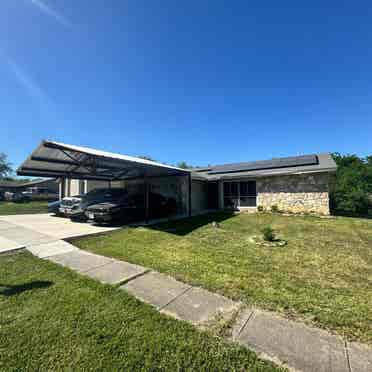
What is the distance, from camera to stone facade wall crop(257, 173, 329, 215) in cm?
1042

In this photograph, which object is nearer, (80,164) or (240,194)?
(80,164)

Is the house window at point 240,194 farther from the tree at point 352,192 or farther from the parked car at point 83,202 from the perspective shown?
the parked car at point 83,202

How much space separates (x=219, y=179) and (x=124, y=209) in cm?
744

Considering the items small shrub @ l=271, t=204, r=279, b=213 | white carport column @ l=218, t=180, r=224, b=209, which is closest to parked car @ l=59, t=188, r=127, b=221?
white carport column @ l=218, t=180, r=224, b=209

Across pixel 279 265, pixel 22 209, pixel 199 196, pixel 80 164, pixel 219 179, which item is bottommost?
pixel 279 265

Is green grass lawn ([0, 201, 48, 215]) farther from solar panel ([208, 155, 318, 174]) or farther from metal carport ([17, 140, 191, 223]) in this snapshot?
solar panel ([208, 155, 318, 174])

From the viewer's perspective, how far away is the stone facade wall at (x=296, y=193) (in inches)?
410

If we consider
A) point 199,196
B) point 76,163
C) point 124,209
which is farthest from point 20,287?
point 199,196

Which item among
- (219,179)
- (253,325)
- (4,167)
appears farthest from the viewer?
(4,167)

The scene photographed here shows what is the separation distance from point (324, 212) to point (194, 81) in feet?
36.2

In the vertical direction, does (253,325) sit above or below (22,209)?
below

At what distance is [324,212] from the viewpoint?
34.0 feet

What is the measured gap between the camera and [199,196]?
1397 cm

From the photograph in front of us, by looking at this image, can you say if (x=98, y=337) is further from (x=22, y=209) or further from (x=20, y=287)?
(x=22, y=209)
